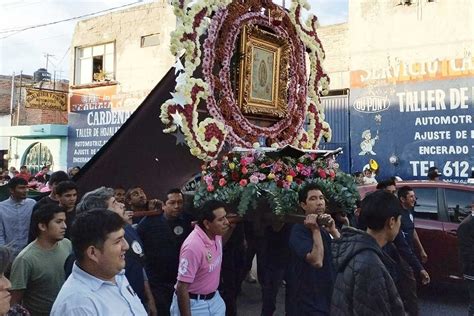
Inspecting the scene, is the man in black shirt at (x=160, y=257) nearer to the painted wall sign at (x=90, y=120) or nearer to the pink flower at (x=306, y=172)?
the pink flower at (x=306, y=172)

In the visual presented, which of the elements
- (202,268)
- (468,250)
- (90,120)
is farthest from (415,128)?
(90,120)

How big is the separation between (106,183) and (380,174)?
9916 mm

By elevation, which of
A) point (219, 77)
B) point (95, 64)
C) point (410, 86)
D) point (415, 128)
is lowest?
point (219, 77)

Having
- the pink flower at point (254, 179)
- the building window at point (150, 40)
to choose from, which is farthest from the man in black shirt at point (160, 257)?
the building window at point (150, 40)

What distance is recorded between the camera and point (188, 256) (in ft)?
13.0

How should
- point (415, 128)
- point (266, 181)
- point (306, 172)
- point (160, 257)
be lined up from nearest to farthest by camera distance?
point (160, 257)
point (266, 181)
point (306, 172)
point (415, 128)

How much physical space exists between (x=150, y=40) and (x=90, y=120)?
13.0 ft

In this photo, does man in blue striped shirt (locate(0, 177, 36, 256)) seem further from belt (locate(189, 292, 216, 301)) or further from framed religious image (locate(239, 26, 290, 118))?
framed religious image (locate(239, 26, 290, 118))

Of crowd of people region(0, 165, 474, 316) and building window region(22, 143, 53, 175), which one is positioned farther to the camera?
building window region(22, 143, 53, 175)

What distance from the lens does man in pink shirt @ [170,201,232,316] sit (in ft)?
12.9

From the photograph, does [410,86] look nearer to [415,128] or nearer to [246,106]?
[415,128]

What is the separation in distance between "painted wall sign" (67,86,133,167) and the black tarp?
536 inches

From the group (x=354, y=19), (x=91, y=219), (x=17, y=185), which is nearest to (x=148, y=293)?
(x=91, y=219)

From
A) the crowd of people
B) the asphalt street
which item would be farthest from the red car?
the crowd of people
